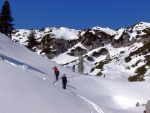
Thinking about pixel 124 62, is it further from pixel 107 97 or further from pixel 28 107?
pixel 28 107

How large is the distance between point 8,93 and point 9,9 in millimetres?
64857

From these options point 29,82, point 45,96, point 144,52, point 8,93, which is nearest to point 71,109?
point 45,96

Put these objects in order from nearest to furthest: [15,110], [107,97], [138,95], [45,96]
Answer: [15,110]
[45,96]
[107,97]
[138,95]

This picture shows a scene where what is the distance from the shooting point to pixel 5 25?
79.2 m

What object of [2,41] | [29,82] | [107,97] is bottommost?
[107,97]

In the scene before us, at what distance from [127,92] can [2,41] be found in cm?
2505

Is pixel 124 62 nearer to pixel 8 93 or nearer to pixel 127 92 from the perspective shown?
pixel 127 92

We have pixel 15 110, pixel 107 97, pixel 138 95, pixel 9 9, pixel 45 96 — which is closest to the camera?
pixel 15 110

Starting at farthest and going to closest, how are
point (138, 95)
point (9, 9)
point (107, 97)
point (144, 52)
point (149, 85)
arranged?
1. point (144, 52)
2. point (9, 9)
3. point (149, 85)
4. point (138, 95)
5. point (107, 97)

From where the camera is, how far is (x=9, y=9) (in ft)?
258

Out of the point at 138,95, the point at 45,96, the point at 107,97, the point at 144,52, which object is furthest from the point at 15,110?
the point at 144,52

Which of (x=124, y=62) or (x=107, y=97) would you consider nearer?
(x=107, y=97)

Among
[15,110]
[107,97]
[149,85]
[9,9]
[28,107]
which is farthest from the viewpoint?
[9,9]

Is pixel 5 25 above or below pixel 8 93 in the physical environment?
above
